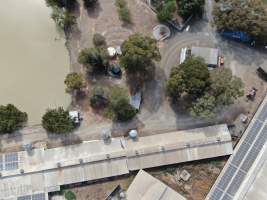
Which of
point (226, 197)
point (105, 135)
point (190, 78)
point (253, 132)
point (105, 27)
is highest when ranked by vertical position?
point (105, 27)

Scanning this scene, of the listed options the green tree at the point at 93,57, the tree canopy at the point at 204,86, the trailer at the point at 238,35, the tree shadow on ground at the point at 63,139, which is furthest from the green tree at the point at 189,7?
the tree shadow on ground at the point at 63,139

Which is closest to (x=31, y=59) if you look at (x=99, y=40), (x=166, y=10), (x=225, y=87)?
(x=99, y=40)

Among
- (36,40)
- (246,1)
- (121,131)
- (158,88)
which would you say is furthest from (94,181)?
(246,1)

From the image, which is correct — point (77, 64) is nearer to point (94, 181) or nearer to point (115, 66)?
point (115, 66)

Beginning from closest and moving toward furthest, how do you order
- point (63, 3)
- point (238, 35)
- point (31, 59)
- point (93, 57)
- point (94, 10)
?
1. point (93, 57)
2. point (238, 35)
3. point (31, 59)
4. point (63, 3)
5. point (94, 10)

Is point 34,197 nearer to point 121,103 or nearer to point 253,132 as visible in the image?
point 121,103

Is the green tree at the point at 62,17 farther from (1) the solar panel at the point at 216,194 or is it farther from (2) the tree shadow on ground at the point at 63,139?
(1) the solar panel at the point at 216,194

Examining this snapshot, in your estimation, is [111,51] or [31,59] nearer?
[111,51]
